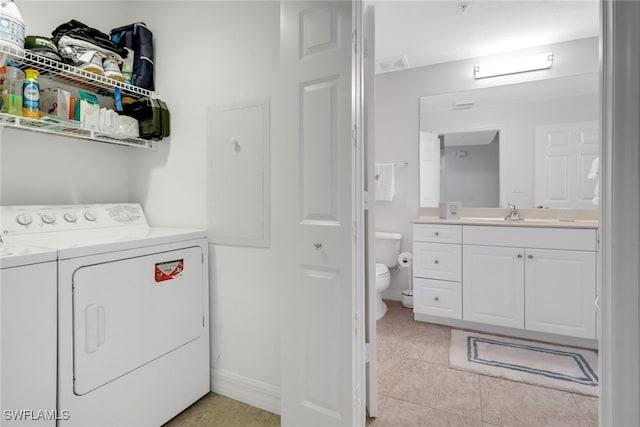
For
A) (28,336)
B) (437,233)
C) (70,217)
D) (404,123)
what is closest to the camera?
(28,336)

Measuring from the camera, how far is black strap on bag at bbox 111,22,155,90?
6.19 feet

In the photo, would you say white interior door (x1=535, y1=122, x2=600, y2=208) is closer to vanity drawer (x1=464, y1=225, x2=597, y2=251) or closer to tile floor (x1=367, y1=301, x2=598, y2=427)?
vanity drawer (x1=464, y1=225, x2=597, y2=251)

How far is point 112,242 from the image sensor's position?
1.33 meters

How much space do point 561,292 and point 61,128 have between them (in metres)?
3.41

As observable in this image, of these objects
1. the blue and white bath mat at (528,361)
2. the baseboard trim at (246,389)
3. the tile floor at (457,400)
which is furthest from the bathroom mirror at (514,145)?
the baseboard trim at (246,389)

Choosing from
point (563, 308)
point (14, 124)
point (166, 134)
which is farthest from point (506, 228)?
point (14, 124)

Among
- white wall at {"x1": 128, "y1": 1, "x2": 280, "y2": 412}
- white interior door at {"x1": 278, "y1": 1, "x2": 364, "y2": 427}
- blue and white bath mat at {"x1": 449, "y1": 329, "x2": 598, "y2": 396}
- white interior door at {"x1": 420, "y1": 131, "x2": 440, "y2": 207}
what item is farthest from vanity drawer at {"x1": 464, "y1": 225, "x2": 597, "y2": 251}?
white wall at {"x1": 128, "y1": 1, "x2": 280, "y2": 412}

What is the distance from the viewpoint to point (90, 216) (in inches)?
68.9

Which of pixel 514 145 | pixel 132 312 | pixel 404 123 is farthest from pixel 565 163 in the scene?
pixel 132 312

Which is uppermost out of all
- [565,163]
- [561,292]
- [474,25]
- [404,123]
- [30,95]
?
[474,25]

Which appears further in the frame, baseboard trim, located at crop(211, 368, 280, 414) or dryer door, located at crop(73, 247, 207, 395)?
baseboard trim, located at crop(211, 368, 280, 414)

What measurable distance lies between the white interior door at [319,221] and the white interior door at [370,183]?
19cm

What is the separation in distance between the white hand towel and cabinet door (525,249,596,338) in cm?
136

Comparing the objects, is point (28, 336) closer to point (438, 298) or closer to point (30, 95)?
point (30, 95)
